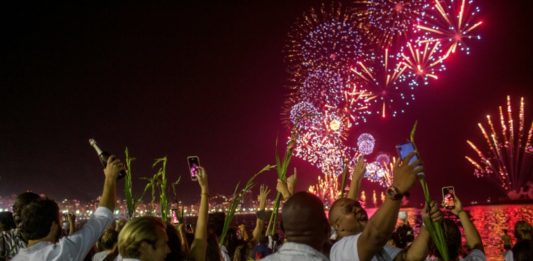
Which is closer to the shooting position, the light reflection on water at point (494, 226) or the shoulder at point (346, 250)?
the shoulder at point (346, 250)

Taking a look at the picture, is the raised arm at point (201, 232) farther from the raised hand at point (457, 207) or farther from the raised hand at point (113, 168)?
the raised hand at point (457, 207)

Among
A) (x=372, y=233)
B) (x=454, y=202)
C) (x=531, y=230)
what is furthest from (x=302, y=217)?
(x=531, y=230)

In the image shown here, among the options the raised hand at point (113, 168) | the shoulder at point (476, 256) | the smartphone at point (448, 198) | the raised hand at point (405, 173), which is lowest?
the shoulder at point (476, 256)

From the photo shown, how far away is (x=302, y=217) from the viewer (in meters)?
3.34

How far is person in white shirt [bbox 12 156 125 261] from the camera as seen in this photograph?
13.0 ft

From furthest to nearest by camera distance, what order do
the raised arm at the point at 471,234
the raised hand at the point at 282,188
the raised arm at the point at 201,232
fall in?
1. the raised hand at the point at 282,188
2. the raised arm at the point at 471,234
3. the raised arm at the point at 201,232

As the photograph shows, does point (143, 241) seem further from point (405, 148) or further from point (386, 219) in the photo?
point (405, 148)

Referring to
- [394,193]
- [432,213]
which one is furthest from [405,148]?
[394,193]

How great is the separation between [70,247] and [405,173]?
260 centimetres

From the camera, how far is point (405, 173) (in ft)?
11.2

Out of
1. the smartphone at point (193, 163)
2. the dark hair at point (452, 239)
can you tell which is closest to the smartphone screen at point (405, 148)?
the dark hair at point (452, 239)

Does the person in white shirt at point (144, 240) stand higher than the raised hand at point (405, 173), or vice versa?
the raised hand at point (405, 173)

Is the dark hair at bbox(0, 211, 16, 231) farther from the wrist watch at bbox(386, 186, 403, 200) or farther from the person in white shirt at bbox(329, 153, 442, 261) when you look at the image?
the wrist watch at bbox(386, 186, 403, 200)

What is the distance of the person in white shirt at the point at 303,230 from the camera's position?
3.24m
